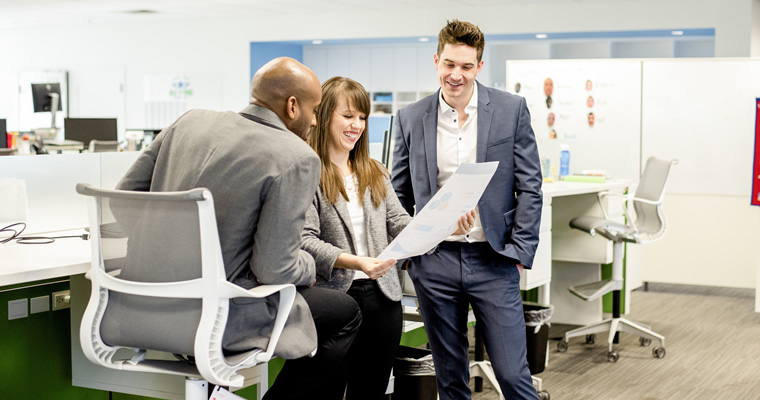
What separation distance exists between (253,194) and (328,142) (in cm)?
59

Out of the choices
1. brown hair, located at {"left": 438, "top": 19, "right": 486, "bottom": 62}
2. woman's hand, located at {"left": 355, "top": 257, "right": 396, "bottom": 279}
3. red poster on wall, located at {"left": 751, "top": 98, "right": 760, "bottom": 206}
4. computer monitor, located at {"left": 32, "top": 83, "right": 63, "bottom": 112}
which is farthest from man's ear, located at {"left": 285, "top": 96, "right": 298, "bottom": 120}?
computer monitor, located at {"left": 32, "top": 83, "right": 63, "bottom": 112}

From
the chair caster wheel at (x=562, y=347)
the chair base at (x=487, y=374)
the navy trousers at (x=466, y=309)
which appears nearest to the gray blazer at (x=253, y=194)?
the navy trousers at (x=466, y=309)

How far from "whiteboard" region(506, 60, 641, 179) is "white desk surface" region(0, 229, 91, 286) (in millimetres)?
4639

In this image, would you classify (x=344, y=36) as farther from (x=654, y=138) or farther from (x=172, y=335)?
(x=172, y=335)

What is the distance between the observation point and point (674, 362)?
14.4 ft

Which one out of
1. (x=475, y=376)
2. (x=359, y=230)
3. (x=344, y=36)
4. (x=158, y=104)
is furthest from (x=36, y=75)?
(x=359, y=230)

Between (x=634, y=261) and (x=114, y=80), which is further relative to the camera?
(x=114, y=80)

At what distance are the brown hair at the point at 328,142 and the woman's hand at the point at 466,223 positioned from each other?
25cm

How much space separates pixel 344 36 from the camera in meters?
11.1

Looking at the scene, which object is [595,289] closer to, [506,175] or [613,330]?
[613,330]

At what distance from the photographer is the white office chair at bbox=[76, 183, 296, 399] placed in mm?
1770

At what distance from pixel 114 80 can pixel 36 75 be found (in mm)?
1459

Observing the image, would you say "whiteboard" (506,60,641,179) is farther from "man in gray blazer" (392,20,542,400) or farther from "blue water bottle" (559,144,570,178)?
"man in gray blazer" (392,20,542,400)

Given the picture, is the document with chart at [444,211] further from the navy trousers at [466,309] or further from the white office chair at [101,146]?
the white office chair at [101,146]
